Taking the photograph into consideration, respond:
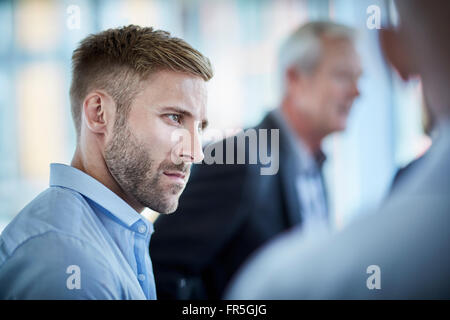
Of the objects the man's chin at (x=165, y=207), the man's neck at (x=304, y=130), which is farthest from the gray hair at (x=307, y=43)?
the man's chin at (x=165, y=207)

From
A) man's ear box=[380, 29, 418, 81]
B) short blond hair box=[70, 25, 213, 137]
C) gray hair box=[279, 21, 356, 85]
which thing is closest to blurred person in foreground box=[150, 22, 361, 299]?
gray hair box=[279, 21, 356, 85]

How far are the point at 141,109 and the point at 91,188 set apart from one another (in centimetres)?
26

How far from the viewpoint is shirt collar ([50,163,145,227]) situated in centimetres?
109

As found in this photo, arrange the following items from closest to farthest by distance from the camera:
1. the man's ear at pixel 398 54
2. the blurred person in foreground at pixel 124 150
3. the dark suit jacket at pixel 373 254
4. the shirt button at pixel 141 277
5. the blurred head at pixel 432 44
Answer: the dark suit jacket at pixel 373 254 → the blurred head at pixel 432 44 → the blurred person in foreground at pixel 124 150 → the shirt button at pixel 141 277 → the man's ear at pixel 398 54

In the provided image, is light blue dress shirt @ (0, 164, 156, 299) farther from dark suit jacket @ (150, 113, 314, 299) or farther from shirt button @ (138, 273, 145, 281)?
dark suit jacket @ (150, 113, 314, 299)

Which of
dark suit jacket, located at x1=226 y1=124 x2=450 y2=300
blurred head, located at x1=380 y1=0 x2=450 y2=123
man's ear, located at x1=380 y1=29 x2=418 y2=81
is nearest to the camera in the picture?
dark suit jacket, located at x1=226 y1=124 x2=450 y2=300

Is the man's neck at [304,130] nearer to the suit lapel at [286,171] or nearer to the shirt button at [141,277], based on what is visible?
the suit lapel at [286,171]

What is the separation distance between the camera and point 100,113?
117 centimetres

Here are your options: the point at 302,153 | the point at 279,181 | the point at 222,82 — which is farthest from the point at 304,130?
the point at 222,82

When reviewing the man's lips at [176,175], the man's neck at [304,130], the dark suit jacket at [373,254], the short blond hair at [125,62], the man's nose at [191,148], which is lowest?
the dark suit jacket at [373,254]

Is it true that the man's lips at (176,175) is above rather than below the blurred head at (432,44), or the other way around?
below

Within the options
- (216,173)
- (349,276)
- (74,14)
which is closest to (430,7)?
(349,276)

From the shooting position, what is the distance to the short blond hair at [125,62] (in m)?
1.18

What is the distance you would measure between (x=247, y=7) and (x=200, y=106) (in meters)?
0.39
